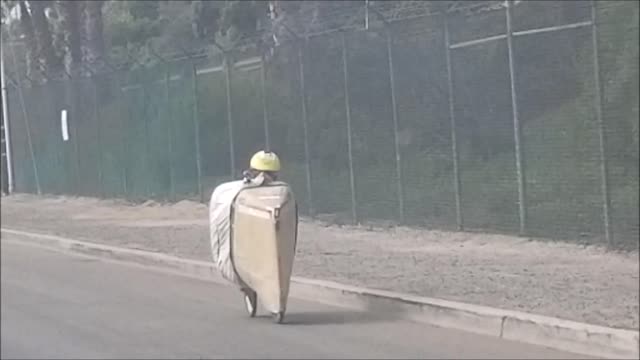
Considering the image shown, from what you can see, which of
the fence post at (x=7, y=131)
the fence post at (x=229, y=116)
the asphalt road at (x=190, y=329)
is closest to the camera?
the asphalt road at (x=190, y=329)

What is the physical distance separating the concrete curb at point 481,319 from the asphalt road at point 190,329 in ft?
0.41

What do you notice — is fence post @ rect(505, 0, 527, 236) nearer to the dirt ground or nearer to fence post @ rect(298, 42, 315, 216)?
the dirt ground

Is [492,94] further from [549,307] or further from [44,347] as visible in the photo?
[44,347]

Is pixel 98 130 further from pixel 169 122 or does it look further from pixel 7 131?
pixel 7 131

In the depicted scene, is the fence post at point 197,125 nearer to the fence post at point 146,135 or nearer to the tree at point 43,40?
the fence post at point 146,135

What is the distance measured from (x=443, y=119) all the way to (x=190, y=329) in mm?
7047

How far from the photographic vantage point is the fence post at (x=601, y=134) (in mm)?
14508

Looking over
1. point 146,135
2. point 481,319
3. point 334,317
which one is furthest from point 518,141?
point 146,135

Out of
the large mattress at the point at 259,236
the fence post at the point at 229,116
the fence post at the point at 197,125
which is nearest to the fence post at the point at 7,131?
the fence post at the point at 197,125

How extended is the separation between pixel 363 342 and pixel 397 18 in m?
9.71

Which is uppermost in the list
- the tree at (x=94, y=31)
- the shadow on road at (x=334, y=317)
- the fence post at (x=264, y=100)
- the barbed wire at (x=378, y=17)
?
the tree at (x=94, y=31)

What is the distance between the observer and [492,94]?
1661 cm

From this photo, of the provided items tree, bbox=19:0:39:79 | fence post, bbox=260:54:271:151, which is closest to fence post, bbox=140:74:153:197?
fence post, bbox=260:54:271:151

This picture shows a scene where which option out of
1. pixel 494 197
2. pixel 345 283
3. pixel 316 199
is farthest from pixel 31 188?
pixel 345 283
